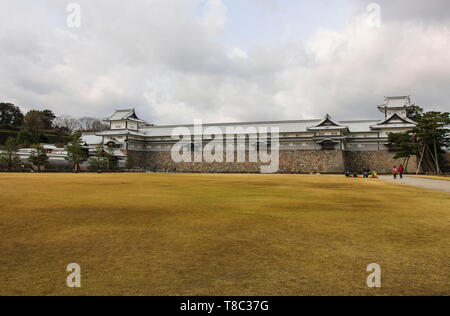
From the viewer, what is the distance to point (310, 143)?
4866 centimetres

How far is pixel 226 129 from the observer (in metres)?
54.8

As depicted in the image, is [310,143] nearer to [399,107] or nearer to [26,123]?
[399,107]

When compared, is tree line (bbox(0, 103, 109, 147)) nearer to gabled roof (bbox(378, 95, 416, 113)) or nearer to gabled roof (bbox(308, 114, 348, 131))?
gabled roof (bbox(308, 114, 348, 131))

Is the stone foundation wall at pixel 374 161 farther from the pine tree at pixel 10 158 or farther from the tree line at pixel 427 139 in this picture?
the pine tree at pixel 10 158

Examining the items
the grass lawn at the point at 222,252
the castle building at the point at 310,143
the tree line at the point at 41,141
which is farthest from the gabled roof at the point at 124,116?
the grass lawn at the point at 222,252

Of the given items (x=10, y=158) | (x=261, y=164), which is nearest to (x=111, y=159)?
(x=10, y=158)

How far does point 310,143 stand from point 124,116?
34.1m

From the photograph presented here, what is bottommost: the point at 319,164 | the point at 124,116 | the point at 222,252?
the point at 222,252

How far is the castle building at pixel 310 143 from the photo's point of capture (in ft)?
151

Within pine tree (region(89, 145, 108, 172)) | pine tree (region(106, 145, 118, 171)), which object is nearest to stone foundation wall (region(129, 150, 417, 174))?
pine tree (region(106, 145, 118, 171))

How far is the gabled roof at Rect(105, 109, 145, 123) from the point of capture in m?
56.4

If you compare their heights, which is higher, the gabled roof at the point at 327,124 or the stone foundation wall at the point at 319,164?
the gabled roof at the point at 327,124
